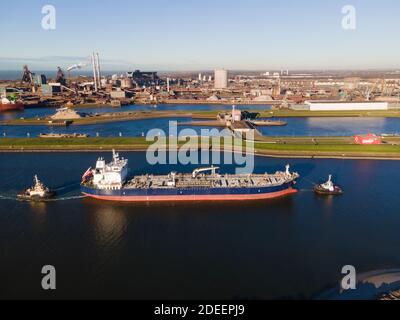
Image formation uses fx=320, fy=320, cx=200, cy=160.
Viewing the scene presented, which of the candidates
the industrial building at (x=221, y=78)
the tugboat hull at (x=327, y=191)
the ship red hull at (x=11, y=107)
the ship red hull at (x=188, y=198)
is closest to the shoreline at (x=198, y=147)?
the tugboat hull at (x=327, y=191)

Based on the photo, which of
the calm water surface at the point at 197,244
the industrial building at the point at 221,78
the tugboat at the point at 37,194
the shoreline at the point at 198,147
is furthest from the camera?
the industrial building at the point at 221,78

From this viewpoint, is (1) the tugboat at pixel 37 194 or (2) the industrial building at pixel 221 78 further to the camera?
(2) the industrial building at pixel 221 78

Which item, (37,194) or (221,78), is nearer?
(37,194)

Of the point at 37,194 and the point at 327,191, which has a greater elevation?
the point at 37,194

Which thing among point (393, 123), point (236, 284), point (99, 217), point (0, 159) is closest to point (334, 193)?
point (236, 284)

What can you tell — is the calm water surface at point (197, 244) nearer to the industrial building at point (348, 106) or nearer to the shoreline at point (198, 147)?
the shoreline at point (198, 147)

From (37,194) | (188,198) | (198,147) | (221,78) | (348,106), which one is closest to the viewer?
(37,194)

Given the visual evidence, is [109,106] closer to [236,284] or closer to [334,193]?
[334,193]

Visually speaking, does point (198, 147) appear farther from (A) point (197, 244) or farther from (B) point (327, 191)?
(A) point (197, 244)

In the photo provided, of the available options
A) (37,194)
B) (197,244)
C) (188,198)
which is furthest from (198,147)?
(197,244)
